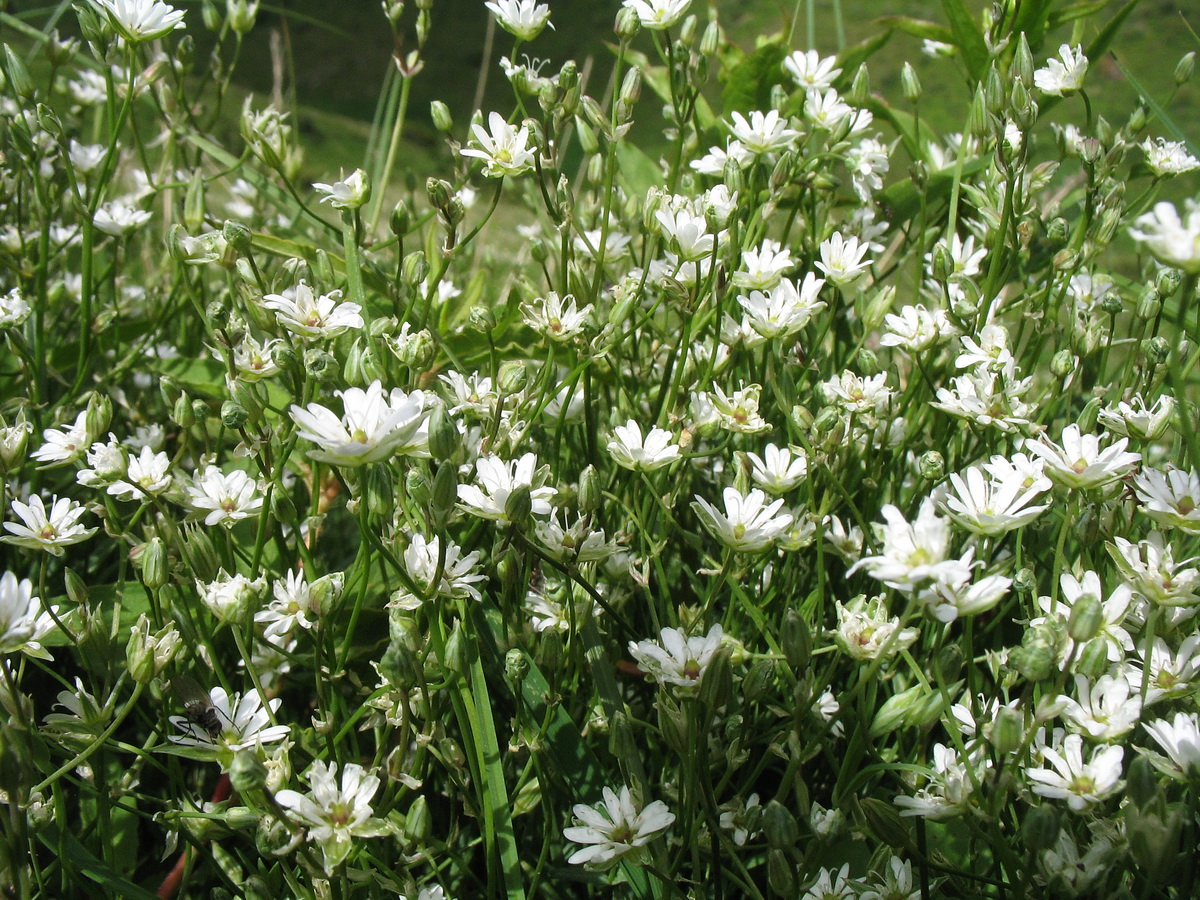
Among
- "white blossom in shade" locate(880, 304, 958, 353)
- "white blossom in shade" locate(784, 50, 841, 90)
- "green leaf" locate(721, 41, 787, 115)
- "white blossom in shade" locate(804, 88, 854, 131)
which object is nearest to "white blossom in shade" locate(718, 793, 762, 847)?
"white blossom in shade" locate(880, 304, 958, 353)

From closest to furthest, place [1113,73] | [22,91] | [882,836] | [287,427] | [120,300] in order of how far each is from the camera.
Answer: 1. [882,836]
2. [287,427]
3. [22,91]
4. [120,300]
5. [1113,73]

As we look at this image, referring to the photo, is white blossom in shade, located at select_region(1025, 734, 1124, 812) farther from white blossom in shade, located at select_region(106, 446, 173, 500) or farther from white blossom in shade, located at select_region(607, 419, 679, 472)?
white blossom in shade, located at select_region(106, 446, 173, 500)

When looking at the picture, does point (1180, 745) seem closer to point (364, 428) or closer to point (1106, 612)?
point (1106, 612)

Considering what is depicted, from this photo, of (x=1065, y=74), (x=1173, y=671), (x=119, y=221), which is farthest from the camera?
(x=119, y=221)

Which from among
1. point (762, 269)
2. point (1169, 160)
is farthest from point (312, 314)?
point (1169, 160)

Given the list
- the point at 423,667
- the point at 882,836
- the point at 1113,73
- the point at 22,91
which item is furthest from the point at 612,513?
the point at 1113,73

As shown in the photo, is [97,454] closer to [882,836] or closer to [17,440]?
[17,440]
